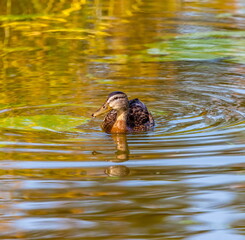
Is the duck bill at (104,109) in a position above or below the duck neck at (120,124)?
above

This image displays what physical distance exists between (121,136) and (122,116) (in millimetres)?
387

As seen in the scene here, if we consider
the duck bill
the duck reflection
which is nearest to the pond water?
the duck reflection

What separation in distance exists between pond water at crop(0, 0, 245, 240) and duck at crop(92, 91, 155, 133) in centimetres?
19

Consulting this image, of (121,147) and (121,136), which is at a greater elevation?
(121,147)

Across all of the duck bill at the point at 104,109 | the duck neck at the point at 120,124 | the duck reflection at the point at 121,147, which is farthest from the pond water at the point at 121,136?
the duck bill at the point at 104,109

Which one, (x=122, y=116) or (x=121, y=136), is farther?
(x=122, y=116)

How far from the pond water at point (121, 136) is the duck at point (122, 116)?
Answer: 0.64 ft

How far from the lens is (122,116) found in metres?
8.61

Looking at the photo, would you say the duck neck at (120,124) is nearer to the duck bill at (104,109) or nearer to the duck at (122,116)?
the duck at (122,116)

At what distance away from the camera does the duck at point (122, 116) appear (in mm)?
8461

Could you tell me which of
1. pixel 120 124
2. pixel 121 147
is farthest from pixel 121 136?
pixel 121 147

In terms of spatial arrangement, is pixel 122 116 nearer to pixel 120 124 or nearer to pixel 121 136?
pixel 120 124

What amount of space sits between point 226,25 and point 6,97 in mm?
6540

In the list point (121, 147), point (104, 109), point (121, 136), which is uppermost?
point (104, 109)
